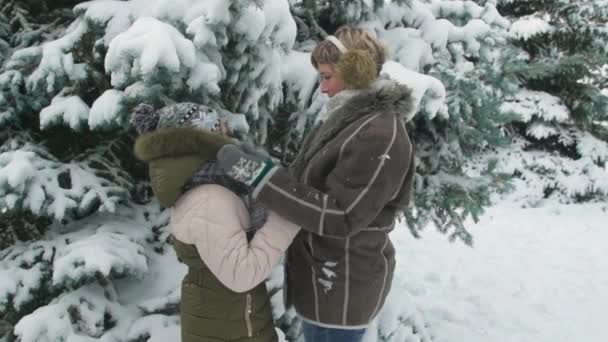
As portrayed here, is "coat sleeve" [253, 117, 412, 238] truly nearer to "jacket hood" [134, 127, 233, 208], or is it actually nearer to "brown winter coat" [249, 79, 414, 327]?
"brown winter coat" [249, 79, 414, 327]

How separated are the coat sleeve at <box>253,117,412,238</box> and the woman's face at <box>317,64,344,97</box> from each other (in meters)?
0.28

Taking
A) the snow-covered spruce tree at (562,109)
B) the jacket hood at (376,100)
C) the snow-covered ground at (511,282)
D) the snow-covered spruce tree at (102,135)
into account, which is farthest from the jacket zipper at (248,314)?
the snow-covered spruce tree at (562,109)

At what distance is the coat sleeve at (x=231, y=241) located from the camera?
6.01 feet

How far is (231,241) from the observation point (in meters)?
1.83

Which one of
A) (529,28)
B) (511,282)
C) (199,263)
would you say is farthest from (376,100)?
(529,28)

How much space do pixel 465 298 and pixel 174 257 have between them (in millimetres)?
3444

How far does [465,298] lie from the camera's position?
556cm

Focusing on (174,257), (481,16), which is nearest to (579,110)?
(481,16)

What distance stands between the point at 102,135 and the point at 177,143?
1747 mm

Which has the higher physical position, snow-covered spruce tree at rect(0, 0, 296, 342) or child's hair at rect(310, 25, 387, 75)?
child's hair at rect(310, 25, 387, 75)

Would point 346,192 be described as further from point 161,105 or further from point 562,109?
point 562,109

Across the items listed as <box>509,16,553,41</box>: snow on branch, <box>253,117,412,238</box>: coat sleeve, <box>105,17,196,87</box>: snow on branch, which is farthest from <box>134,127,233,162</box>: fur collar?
<box>509,16,553,41</box>: snow on branch

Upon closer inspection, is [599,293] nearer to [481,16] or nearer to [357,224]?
[481,16]

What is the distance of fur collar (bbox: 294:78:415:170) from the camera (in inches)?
79.7
